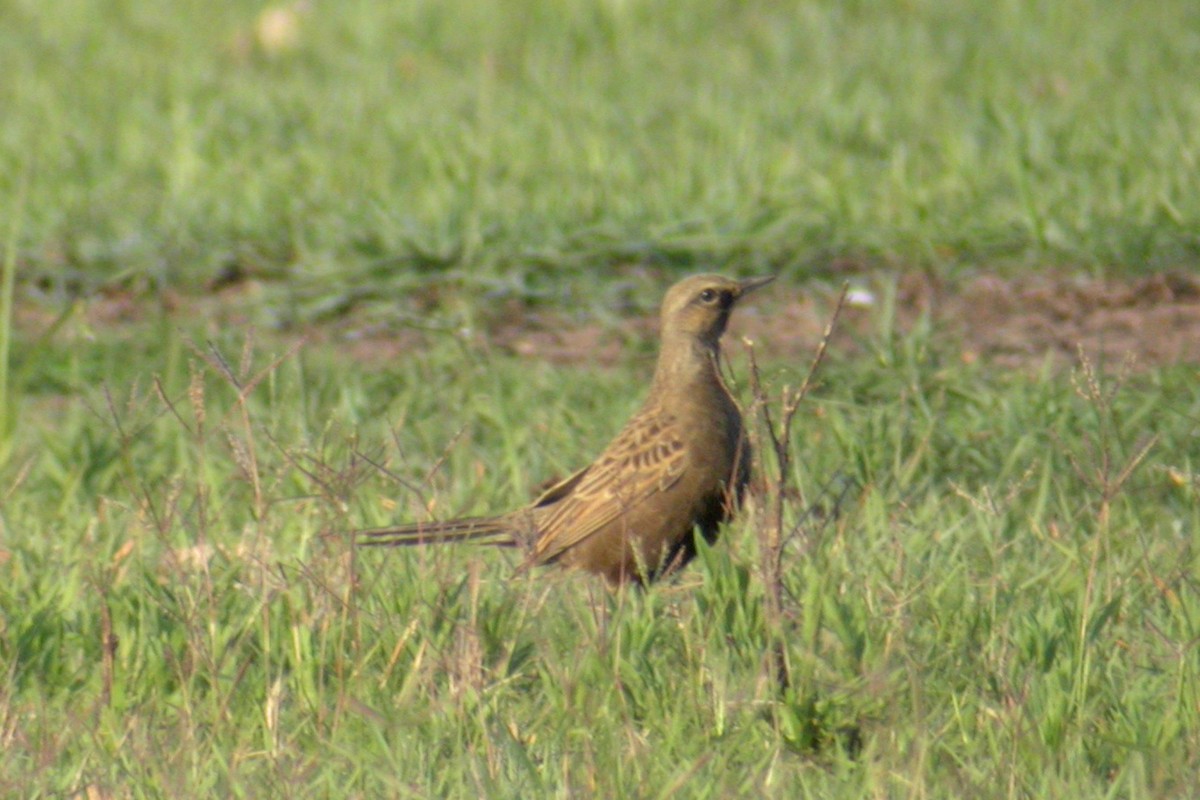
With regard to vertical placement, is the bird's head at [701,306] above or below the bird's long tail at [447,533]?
above

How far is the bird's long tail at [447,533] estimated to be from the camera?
4.81 m

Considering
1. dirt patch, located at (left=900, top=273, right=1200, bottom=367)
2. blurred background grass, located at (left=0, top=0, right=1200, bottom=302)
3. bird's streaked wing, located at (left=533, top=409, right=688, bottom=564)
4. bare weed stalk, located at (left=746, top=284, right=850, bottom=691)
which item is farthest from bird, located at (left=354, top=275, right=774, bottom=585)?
blurred background grass, located at (left=0, top=0, right=1200, bottom=302)

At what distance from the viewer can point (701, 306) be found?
5242 millimetres

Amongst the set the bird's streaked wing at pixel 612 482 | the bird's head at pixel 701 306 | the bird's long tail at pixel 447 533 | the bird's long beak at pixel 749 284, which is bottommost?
the bird's long tail at pixel 447 533

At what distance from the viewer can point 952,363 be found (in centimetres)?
624

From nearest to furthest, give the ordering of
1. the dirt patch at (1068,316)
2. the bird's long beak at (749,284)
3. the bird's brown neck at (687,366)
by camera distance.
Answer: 1. the bird's brown neck at (687,366)
2. the bird's long beak at (749,284)
3. the dirt patch at (1068,316)

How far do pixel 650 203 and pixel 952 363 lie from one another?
1.76 m

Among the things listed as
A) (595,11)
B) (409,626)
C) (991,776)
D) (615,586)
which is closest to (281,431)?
(615,586)

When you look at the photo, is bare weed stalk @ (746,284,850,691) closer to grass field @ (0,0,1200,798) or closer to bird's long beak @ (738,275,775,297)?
grass field @ (0,0,1200,798)

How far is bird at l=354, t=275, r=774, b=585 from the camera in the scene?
189 inches

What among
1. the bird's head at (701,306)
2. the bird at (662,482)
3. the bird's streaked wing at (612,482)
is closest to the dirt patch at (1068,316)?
the bird's head at (701,306)

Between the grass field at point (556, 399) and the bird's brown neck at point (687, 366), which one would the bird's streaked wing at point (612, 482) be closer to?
the bird's brown neck at point (687, 366)

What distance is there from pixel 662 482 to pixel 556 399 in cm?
150

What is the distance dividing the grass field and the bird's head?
49 cm
